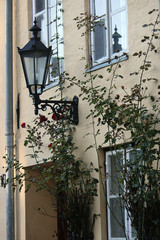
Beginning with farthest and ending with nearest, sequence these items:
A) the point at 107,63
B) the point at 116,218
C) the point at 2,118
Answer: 1. the point at 2,118
2. the point at 107,63
3. the point at 116,218

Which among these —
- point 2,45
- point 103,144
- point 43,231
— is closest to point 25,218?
point 43,231

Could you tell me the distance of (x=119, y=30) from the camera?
7.48 meters

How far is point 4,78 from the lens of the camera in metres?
10.1

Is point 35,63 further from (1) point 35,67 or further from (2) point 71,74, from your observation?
(2) point 71,74

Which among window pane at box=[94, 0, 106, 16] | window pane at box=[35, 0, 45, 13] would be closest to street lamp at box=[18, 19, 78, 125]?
window pane at box=[94, 0, 106, 16]

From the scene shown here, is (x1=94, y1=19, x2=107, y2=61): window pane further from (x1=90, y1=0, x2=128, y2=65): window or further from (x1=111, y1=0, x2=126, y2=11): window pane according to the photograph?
(x1=111, y1=0, x2=126, y2=11): window pane

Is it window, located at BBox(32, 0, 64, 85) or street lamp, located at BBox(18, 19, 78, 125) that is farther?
window, located at BBox(32, 0, 64, 85)

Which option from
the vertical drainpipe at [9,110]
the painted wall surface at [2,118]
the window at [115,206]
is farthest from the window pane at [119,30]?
the painted wall surface at [2,118]

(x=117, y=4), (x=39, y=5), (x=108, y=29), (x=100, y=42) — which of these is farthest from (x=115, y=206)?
(x=39, y=5)

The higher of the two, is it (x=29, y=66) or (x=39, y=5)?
(x=39, y=5)

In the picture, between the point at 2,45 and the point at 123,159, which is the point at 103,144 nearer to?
the point at 123,159

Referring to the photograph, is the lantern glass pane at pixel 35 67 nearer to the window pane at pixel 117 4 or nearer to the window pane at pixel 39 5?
the window pane at pixel 117 4

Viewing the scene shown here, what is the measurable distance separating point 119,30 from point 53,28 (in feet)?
5.82

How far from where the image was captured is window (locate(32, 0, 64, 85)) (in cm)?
845
